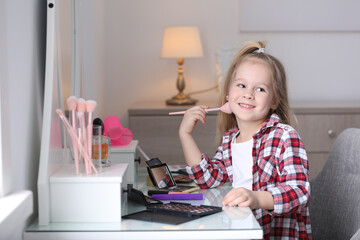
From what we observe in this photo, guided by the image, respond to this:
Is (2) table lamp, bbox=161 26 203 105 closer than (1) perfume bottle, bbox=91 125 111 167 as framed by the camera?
No

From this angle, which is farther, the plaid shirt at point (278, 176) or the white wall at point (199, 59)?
the white wall at point (199, 59)

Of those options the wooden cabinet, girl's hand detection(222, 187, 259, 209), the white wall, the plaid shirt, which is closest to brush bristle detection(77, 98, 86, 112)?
girl's hand detection(222, 187, 259, 209)

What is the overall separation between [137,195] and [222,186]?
1.26ft

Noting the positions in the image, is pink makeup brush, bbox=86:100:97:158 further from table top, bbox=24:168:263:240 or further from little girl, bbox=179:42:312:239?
little girl, bbox=179:42:312:239

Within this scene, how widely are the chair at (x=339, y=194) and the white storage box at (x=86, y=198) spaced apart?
0.86 metres

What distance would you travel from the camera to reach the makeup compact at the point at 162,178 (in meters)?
1.58

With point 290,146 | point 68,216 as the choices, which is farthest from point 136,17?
point 68,216

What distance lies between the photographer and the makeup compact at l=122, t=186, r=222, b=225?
120 cm

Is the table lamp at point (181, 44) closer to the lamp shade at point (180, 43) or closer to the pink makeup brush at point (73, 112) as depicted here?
the lamp shade at point (180, 43)

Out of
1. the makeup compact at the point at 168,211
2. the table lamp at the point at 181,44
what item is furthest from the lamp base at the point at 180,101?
the makeup compact at the point at 168,211

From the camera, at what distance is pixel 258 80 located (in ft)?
5.30

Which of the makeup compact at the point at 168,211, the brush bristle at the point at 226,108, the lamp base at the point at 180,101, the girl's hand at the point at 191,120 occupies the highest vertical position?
the brush bristle at the point at 226,108

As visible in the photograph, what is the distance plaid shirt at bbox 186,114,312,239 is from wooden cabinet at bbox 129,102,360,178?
1.43m

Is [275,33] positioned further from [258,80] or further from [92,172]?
[92,172]
